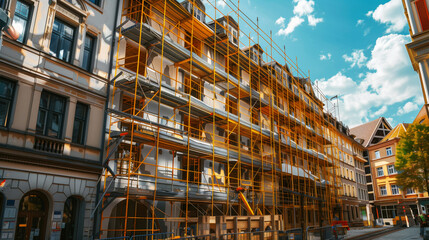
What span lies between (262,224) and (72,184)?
31.7 feet

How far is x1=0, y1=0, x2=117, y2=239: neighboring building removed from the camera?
11.1 meters

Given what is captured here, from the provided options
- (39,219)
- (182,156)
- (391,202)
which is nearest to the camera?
(39,219)

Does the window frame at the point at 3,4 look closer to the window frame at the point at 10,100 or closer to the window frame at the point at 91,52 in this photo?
the window frame at the point at 10,100

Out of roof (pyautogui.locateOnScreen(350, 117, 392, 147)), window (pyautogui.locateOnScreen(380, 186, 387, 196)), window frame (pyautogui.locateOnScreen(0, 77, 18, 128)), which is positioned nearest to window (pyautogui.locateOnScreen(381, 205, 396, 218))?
window (pyautogui.locateOnScreen(380, 186, 387, 196))

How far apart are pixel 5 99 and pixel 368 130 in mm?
69957

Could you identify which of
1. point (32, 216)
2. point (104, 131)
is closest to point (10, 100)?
point (104, 131)

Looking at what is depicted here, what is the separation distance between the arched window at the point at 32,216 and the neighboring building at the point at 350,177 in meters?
38.3

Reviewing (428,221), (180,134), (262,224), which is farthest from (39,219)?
(428,221)

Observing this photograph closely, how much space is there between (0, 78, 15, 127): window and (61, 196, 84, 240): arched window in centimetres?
389

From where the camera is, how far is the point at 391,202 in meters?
56.4

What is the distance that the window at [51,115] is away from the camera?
40.1ft

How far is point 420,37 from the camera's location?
638 inches

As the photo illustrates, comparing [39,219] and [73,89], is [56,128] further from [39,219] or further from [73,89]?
[39,219]

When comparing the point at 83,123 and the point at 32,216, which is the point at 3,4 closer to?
the point at 83,123
